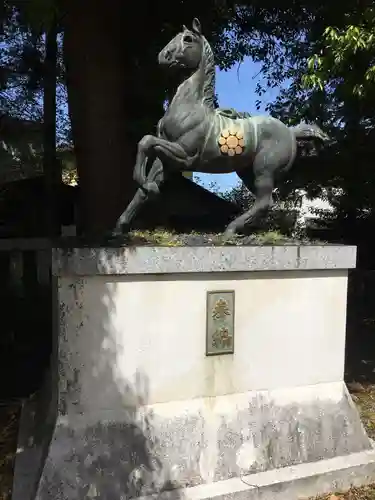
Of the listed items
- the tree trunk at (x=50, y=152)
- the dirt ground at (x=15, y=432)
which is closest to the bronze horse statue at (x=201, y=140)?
the dirt ground at (x=15, y=432)

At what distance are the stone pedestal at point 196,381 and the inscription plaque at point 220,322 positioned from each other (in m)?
0.02

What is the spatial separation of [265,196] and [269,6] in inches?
152

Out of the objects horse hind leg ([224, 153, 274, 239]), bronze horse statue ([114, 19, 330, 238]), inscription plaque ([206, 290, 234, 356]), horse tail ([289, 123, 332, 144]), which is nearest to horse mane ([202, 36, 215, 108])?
bronze horse statue ([114, 19, 330, 238])

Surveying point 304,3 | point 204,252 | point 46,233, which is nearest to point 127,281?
point 204,252

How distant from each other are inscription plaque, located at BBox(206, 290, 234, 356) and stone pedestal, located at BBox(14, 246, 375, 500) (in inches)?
0.6

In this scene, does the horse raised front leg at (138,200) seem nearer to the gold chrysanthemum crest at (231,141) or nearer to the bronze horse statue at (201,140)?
the bronze horse statue at (201,140)

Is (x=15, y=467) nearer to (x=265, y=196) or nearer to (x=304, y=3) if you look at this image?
(x=265, y=196)

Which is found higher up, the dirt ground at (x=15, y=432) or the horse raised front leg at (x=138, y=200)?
the horse raised front leg at (x=138, y=200)

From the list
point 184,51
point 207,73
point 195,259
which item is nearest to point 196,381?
point 195,259

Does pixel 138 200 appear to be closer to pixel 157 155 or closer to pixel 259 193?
pixel 157 155

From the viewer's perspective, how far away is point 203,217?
7.48m

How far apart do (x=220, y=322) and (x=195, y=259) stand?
0.48 metres

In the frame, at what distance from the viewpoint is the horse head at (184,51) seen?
3.84 metres

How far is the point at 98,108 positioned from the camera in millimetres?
6168
